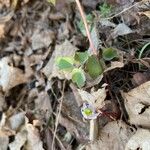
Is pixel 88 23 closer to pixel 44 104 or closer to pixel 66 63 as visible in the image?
pixel 66 63

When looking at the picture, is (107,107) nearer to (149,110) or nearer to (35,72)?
(149,110)

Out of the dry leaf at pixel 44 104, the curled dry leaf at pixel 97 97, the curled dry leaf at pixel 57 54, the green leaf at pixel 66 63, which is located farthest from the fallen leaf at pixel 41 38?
the curled dry leaf at pixel 97 97

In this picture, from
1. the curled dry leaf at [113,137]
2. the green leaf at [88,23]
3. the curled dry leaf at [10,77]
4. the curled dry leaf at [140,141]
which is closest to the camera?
the curled dry leaf at [140,141]

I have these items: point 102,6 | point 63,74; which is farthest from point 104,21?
point 63,74

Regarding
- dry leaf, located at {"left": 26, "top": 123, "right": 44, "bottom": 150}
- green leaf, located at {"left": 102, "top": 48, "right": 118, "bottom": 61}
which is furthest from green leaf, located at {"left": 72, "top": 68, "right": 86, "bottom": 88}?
dry leaf, located at {"left": 26, "top": 123, "right": 44, "bottom": 150}

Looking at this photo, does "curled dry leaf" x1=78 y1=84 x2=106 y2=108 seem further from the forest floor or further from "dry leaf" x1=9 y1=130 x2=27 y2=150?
"dry leaf" x1=9 y1=130 x2=27 y2=150

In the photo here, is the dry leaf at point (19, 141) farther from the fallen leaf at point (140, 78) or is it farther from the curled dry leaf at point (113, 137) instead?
the fallen leaf at point (140, 78)
